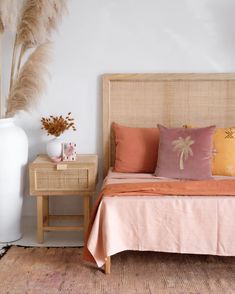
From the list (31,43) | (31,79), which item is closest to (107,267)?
(31,79)

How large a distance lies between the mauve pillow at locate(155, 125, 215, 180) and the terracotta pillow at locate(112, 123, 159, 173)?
0.17 m

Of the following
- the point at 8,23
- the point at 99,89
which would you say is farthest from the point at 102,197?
the point at 8,23

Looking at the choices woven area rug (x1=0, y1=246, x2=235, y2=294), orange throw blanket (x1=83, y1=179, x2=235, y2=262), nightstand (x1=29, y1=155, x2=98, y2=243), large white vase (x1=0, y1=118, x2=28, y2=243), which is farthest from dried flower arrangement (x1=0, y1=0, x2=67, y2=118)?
woven area rug (x1=0, y1=246, x2=235, y2=294)

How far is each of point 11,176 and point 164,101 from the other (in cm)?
140

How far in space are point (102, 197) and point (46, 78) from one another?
4.55ft

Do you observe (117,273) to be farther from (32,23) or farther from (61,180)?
(32,23)

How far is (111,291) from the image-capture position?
2.72 meters

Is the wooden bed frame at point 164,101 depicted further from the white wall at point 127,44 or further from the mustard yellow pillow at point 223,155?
the mustard yellow pillow at point 223,155

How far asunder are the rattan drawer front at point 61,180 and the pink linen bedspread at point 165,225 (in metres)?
0.59

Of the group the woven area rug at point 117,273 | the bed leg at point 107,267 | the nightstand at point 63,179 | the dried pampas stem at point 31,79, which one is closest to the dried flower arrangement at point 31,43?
the dried pampas stem at point 31,79

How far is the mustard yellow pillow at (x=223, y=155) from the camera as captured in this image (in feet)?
11.5

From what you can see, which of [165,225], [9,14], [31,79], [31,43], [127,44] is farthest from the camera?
[127,44]

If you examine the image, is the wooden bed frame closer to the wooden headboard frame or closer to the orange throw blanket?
the wooden headboard frame

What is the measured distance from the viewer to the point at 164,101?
3852mm
